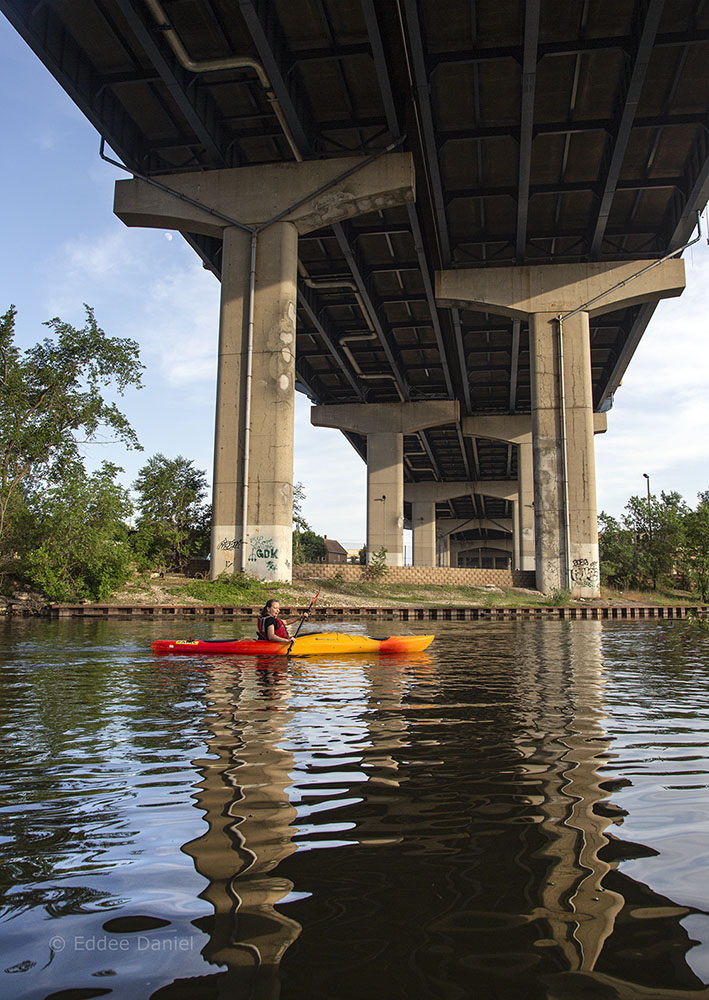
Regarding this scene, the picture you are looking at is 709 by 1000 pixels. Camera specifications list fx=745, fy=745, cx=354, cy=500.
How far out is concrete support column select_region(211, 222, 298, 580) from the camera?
23.8 m

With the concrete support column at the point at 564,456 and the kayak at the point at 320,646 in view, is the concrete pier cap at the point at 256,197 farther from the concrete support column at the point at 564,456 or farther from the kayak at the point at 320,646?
the kayak at the point at 320,646

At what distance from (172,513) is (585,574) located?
18776mm

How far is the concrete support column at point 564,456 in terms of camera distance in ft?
96.3

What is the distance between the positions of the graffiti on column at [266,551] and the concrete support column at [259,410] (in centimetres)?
3

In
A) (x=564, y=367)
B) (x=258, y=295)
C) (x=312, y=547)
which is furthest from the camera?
(x=312, y=547)

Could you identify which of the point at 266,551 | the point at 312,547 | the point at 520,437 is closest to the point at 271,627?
the point at 266,551

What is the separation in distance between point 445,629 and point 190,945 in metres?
17.3

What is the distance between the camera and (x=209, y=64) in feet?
65.8

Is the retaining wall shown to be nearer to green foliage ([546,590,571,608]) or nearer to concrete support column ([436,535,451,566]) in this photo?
green foliage ([546,590,571,608])

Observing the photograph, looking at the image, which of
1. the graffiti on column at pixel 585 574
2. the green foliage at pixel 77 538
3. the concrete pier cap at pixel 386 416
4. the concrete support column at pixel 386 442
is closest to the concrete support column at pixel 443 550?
the concrete support column at pixel 386 442

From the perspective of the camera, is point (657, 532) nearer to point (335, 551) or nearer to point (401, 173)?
point (401, 173)

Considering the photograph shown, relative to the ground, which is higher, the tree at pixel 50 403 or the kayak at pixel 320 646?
the tree at pixel 50 403

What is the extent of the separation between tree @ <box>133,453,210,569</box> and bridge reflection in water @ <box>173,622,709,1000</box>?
2805 cm

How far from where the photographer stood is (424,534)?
68375mm
